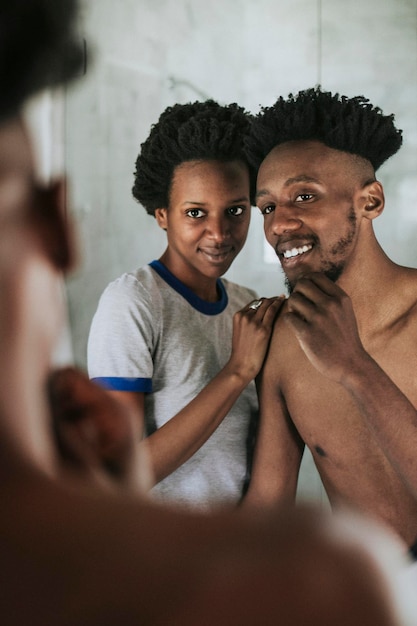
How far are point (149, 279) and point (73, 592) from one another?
83cm

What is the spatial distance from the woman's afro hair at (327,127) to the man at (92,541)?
866 millimetres

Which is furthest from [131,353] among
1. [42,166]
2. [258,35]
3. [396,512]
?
[258,35]

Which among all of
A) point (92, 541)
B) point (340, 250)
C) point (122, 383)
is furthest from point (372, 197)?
point (92, 541)

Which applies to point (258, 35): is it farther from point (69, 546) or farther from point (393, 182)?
point (69, 546)

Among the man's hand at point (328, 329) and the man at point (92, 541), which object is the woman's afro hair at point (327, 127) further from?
the man at point (92, 541)

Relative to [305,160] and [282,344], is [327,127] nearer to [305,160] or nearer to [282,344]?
[305,160]

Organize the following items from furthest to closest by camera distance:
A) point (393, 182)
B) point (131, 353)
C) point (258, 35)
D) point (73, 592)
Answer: point (258, 35)
point (393, 182)
point (131, 353)
point (73, 592)

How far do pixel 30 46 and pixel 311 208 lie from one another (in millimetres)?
864

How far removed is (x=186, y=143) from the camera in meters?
1.00

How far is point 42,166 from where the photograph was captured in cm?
17

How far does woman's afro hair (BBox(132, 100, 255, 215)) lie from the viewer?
3.29 ft

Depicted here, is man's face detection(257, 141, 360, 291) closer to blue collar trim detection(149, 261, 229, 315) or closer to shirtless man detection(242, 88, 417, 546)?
shirtless man detection(242, 88, 417, 546)

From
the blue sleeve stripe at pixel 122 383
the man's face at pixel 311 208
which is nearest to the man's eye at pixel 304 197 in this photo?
the man's face at pixel 311 208

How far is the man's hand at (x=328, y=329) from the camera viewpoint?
2.95ft
